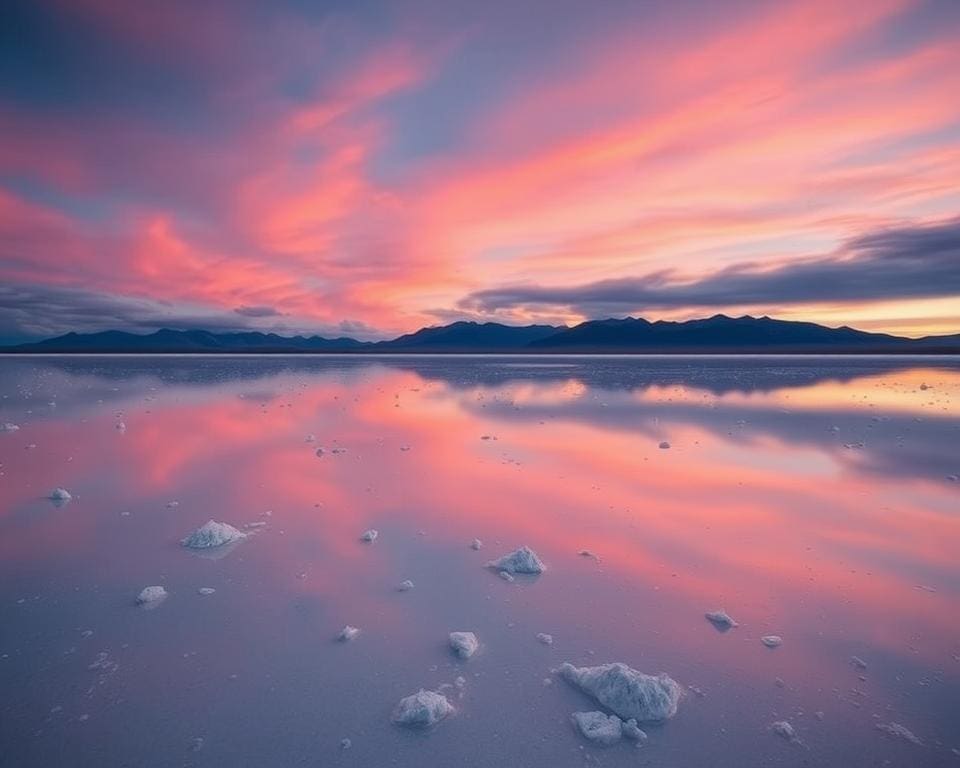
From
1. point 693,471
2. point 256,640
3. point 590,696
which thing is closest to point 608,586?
point 590,696

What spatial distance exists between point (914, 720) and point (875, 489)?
5.85 m

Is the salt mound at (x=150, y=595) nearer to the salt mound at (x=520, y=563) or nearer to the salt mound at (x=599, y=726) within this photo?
the salt mound at (x=520, y=563)

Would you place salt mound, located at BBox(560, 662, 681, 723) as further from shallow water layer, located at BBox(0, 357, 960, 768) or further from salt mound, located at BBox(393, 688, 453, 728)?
salt mound, located at BBox(393, 688, 453, 728)

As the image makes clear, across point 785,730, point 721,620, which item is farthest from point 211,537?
point 785,730

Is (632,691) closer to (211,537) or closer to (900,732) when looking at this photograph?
(900,732)

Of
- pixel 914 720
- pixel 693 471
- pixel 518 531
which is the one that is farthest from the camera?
pixel 693 471

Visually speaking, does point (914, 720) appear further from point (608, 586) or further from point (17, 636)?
point (17, 636)

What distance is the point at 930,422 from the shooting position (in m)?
14.0

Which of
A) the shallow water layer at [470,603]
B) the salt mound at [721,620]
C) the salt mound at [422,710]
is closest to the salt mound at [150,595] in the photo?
the shallow water layer at [470,603]

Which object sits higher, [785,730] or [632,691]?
[632,691]

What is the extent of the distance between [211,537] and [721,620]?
5.46 meters

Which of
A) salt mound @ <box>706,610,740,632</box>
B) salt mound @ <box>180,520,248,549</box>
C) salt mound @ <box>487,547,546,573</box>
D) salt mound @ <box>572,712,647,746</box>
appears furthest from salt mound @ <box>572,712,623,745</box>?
salt mound @ <box>180,520,248,549</box>

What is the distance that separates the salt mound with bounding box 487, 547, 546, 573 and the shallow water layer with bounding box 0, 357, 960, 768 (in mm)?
129

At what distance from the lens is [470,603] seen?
171 inches
